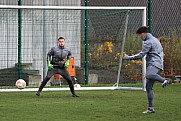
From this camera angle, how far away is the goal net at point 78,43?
70.0ft

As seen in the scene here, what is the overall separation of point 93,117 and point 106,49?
34.8 feet

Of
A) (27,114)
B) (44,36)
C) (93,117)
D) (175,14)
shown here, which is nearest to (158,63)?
(93,117)

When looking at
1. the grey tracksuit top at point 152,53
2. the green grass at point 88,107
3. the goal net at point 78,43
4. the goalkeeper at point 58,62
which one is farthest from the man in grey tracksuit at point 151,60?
the goal net at point 78,43

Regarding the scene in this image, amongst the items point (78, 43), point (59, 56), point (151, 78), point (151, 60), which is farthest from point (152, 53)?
point (78, 43)

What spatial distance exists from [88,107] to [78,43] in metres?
8.60

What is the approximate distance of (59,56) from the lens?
17656mm

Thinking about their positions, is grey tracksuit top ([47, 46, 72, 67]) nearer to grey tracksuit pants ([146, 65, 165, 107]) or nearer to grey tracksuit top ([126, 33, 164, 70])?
grey tracksuit top ([126, 33, 164, 70])

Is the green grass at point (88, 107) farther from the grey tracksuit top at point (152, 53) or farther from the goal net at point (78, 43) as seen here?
the goal net at point (78, 43)

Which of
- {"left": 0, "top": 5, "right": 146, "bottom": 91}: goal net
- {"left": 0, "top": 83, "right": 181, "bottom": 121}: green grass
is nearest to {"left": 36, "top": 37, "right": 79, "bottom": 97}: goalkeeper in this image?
{"left": 0, "top": 83, "right": 181, "bottom": 121}: green grass

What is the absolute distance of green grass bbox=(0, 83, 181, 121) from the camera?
39.0ft

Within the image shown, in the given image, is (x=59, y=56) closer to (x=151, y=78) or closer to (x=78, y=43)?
(x=78, y=43)

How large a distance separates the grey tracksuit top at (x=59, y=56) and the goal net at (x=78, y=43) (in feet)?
10.6

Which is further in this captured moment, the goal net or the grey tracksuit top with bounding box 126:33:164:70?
the goal net

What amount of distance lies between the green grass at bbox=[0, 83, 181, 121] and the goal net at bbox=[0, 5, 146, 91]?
2.90 m
